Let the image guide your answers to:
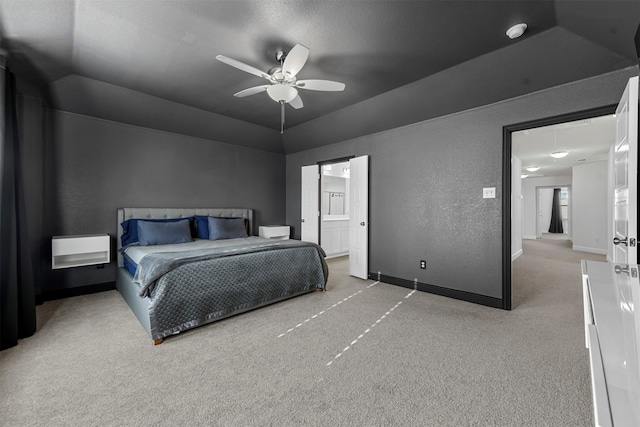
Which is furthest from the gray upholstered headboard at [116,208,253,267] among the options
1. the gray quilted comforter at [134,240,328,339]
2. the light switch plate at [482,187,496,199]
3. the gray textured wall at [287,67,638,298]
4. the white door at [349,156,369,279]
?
the light switch plate at [482,187,496,199]

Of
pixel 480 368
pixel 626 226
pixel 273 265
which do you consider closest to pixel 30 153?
pixel 273 265

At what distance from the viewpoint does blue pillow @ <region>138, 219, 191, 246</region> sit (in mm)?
3537

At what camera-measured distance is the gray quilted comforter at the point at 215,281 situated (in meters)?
2.31

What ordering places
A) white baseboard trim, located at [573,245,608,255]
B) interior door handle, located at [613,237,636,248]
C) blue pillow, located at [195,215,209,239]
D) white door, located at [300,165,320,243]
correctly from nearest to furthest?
interior door handle, located at [613,237,636,248] → blue pillow, located at [195,215,209,239] → white door, located at [300,165,320,243] → white baseboard trim, located at [573,245,608,255]

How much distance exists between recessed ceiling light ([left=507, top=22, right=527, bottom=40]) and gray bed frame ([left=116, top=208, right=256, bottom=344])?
3783 mm

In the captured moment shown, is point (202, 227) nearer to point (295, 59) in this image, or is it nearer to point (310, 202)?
point (310, 202)

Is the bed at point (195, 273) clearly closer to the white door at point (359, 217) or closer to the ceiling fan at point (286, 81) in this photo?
the white door at point (359, 217)

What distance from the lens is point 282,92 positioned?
2.58 m

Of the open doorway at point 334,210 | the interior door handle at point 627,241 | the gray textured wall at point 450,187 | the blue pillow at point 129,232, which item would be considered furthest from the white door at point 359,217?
the blue pillow at point 129,232

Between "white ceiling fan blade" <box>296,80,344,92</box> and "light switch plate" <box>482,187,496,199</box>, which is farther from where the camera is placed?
"light switch plate" <box>482,187,496,199</box>

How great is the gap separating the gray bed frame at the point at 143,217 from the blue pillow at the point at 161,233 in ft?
1.24

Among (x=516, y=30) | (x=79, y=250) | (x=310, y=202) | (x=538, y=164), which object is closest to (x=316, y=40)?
(x=516, y=30)

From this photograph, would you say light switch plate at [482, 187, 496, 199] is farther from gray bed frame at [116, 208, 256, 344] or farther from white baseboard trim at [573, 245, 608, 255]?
white baseboard trim at [573, 245, 608, 255]

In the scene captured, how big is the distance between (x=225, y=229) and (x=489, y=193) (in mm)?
3637
